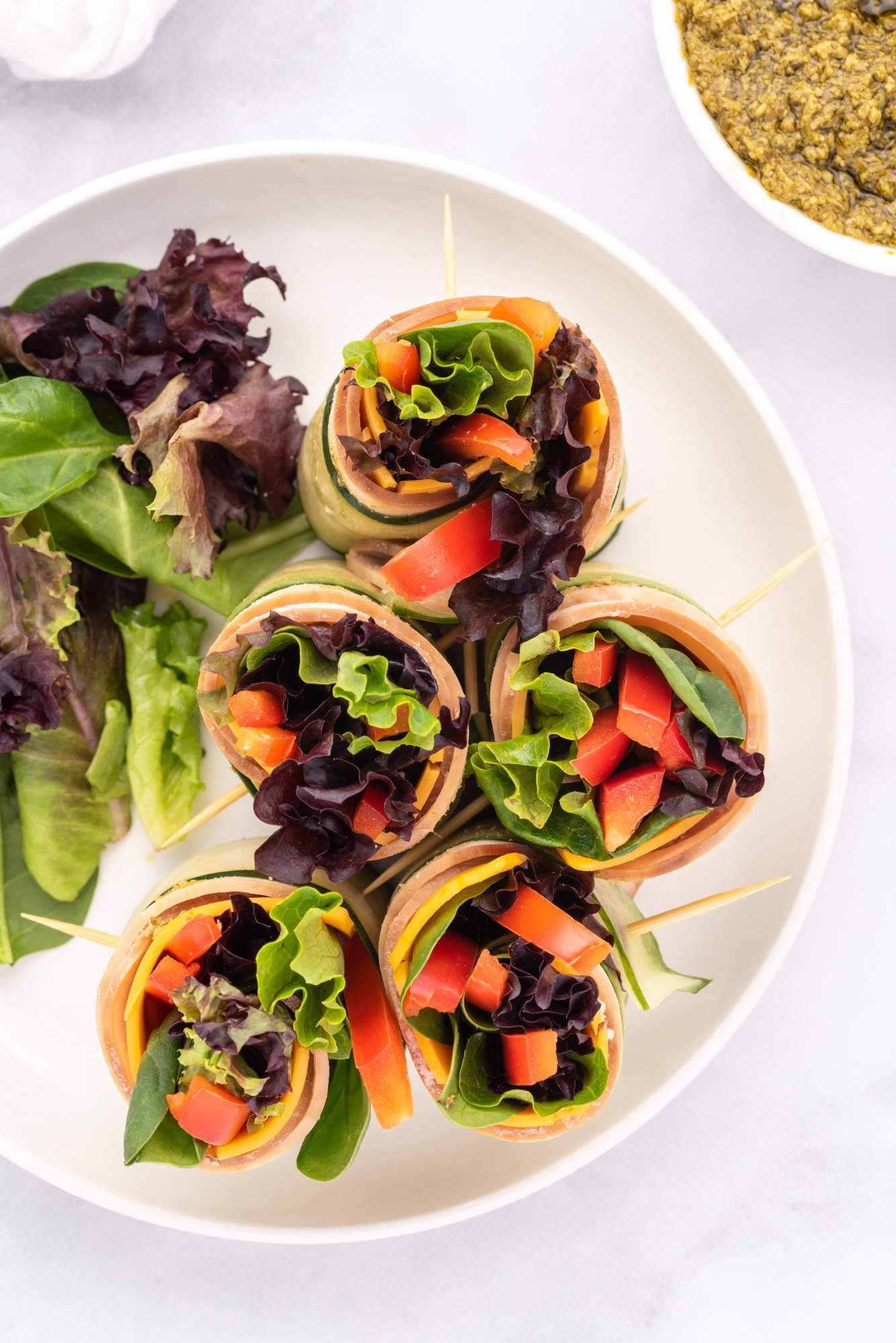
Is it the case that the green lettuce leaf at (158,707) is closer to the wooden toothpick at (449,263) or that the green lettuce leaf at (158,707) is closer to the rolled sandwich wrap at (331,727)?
the rolled sandwich wrap at (331,727)

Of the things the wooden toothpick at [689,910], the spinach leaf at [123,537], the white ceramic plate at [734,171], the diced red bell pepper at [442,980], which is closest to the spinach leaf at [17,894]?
the spinach leaf at [123,537]

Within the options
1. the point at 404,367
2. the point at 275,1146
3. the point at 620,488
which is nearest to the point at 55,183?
the point at 404,367

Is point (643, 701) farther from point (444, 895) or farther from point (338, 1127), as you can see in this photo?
point (338, 1127)

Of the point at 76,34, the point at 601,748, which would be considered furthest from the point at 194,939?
the point at 76,34

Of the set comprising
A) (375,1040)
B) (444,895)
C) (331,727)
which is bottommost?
(375,1040)

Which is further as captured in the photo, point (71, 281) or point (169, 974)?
point (71, 281)

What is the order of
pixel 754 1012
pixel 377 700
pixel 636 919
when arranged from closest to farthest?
pixel 377 700, pixel 636 919, pixel 754 1012

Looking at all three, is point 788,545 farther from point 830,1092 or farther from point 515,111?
point 830,1092
